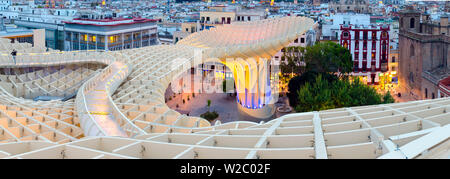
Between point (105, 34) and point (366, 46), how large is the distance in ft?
113

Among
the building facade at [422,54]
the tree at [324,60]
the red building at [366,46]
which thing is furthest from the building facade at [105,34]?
the building facade at [422,54]

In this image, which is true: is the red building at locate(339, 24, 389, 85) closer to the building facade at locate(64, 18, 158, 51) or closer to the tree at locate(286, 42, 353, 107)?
the tree at locate(286, 42, 353, 107)

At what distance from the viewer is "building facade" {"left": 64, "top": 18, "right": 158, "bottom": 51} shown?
219ft

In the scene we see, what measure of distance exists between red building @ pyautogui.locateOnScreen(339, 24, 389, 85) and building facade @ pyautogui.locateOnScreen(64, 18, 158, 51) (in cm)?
3115

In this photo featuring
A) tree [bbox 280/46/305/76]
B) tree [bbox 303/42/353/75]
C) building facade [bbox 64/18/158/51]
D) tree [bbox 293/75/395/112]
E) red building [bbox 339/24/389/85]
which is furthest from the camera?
building facade [bbox 64/18/158/51]

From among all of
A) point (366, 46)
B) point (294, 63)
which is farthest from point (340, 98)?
point (366, 46)

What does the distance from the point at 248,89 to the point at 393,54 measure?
26833 mm

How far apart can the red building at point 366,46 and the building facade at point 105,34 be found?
31.1 m

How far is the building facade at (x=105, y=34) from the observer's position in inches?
2625

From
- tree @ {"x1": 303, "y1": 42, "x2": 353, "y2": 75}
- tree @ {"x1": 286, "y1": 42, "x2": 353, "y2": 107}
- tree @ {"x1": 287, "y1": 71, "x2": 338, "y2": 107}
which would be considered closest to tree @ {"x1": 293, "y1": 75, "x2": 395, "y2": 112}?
tree @ {"x1": 287, "y1": 71, "x2": 338, "y2": 107}

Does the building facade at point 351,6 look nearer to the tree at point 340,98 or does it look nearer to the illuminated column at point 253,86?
the illuminated column at point 253,86

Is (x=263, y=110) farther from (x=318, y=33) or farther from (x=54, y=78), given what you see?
(x=318, y=33)

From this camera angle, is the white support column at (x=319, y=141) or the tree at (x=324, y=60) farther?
the tree at (x=324, y=60)

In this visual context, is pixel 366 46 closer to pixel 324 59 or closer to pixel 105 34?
pixel 324 59
